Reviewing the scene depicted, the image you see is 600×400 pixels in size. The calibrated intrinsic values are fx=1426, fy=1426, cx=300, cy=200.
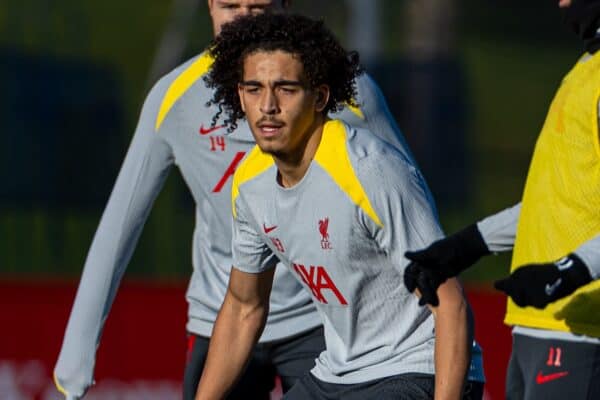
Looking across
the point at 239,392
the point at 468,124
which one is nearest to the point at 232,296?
the point at 239,392

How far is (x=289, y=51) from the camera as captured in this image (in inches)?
181

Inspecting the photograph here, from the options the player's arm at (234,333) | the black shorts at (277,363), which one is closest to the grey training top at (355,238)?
the player's arm at (234,333)

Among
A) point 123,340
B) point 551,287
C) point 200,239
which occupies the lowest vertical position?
point 123,340

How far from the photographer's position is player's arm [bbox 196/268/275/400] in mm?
5056

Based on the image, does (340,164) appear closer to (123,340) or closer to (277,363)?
(277,363)

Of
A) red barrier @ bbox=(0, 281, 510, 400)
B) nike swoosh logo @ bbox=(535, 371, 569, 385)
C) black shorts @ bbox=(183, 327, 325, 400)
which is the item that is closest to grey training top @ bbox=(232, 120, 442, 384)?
nike swoosh logo @ bbox=(535, 371, 569, 385)

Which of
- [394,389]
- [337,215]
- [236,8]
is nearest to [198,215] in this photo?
[236,8]

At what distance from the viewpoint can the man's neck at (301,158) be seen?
4578mm

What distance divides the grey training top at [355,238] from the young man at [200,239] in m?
0.87

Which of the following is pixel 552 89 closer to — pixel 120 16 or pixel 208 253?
pixel 120 16

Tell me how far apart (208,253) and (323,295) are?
1328 millimetres

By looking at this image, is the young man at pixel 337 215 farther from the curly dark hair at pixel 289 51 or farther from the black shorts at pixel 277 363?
the black shorts at pixel 277 363

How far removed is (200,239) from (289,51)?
1.61 meters

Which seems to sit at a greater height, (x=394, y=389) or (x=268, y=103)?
(x=268, y=103)
